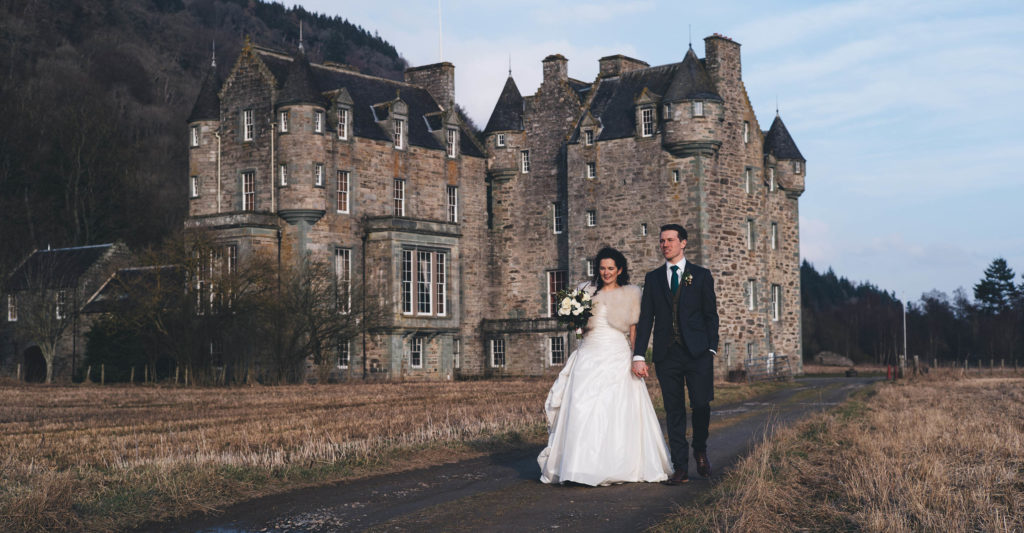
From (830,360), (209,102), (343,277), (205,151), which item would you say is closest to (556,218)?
(343,277)

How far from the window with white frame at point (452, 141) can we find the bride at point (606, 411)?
138 ft

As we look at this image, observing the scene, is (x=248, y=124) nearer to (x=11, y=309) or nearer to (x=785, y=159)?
(x=11, y=309)

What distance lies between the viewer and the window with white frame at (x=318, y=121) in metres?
47.5

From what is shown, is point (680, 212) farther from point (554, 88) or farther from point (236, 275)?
point (236, 275)

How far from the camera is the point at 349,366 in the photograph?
47.6 meters

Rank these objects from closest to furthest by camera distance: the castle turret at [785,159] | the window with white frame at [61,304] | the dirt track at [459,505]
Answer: the dirt track at [459,505] < the window with white frame at [61,304] < the castle turret at [785,159]

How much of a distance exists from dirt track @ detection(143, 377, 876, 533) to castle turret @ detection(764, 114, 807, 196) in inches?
1800

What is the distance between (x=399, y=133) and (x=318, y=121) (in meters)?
4.86

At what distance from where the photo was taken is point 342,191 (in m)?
48.8

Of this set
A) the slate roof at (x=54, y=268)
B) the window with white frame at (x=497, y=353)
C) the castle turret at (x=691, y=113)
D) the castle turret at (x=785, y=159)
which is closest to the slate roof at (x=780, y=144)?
the castle turret at (x=785, y=159)

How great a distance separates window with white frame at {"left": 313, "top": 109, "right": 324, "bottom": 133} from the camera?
4747 centimetres

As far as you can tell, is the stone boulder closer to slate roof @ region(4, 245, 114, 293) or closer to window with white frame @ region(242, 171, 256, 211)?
window with white frame @ region(242, 171, 256, 211)

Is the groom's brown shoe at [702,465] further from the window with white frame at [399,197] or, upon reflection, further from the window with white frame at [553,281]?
the window with white frame at [553,281]

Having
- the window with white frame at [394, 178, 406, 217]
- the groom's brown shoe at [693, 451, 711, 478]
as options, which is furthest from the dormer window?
the groom's brown shoe at [693, 451, 711, 478]
